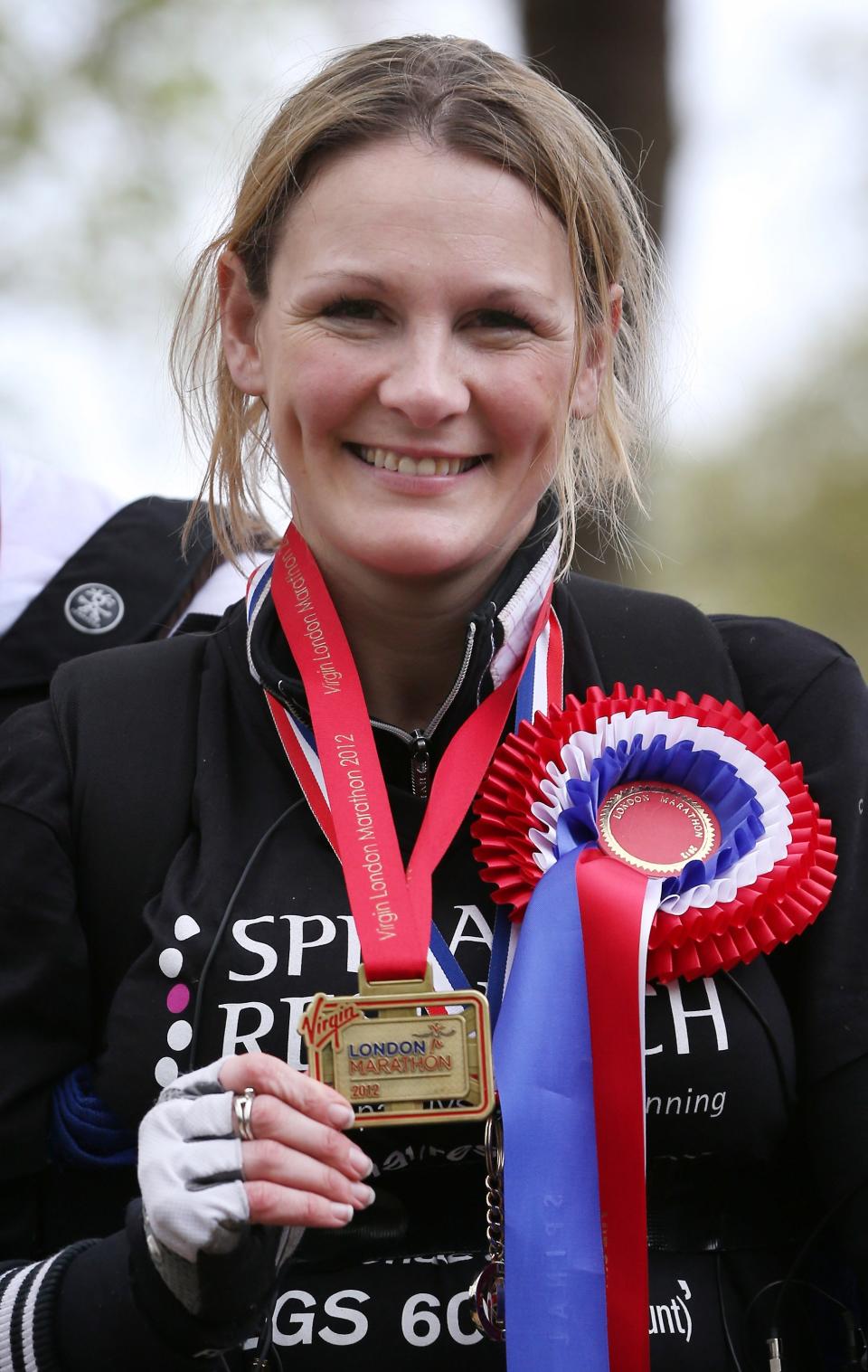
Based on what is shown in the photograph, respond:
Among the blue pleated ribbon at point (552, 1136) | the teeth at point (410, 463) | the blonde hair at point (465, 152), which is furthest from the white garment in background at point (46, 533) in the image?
the blue pleated ribbon at point (552, 1136)

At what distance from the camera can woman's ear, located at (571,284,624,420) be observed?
245cm

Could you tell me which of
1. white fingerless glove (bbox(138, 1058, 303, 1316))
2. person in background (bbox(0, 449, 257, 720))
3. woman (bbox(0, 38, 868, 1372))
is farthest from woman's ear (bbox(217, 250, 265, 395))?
white fingerless glove (bbox(138, 1058, 303, 1316))

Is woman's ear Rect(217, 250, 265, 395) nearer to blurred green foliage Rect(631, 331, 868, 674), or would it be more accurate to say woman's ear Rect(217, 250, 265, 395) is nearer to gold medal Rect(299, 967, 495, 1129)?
gold medal Rect(299, 967, 495, 1129)

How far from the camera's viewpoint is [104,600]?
114 inches

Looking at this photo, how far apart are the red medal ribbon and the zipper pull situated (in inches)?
2.1

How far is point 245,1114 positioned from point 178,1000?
34 centimetres

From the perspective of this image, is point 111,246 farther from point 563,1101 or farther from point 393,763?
point 563,1101

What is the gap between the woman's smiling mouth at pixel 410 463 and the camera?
221cm

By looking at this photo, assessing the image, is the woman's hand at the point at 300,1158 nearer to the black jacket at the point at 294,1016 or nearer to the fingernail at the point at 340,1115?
the fingernail at the point at 340,1115

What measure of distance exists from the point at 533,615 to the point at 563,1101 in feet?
2.17

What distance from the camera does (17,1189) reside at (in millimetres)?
2227

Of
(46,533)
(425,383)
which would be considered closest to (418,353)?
(425,383)

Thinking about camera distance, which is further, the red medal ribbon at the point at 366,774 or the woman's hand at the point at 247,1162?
the red medal ribbon at the point at 366,774

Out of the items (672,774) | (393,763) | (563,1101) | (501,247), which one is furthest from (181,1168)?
(501,247)
